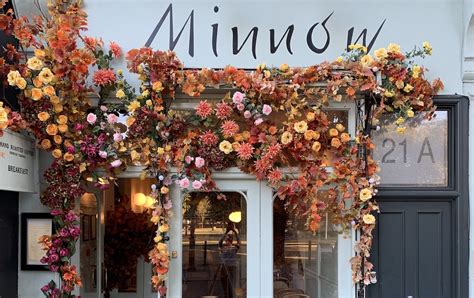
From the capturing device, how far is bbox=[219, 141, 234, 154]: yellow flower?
4578 millimetres

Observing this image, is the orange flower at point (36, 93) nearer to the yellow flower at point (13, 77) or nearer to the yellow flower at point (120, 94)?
the yellow flower at point (13, 77)

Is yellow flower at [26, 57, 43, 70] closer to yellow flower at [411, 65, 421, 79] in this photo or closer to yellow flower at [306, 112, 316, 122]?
yellow flower at [306, 112, 316, 122]

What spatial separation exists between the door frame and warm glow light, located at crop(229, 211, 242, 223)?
3.99 ft

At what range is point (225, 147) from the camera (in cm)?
459

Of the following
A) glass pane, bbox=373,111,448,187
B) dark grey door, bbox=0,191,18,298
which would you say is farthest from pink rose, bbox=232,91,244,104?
dark grey door, bbox=0,191,18,298

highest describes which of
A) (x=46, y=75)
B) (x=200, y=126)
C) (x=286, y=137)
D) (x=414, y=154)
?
(x=46, y=75)

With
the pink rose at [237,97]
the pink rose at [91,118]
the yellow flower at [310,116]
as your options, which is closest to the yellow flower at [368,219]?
the yellow flower at [310,116]

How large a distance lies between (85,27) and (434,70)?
9.87 feet

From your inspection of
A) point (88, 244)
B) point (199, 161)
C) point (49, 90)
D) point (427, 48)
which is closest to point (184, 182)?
point (199, 161)

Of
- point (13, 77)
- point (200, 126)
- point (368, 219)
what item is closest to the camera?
point (13, 77)

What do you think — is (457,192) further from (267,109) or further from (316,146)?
(267,109)

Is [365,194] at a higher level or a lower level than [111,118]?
lower

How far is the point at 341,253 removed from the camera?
490 centimetres

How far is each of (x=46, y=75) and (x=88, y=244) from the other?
2086mm
